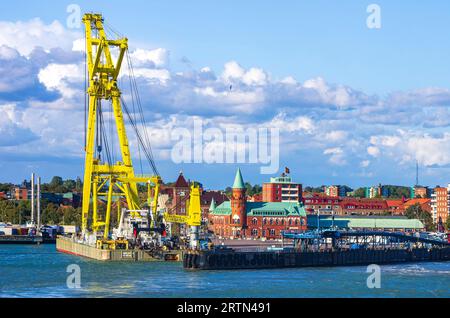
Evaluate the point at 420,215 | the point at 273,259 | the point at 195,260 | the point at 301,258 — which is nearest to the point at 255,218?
the point at 420,215

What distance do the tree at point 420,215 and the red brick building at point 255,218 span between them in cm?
3189

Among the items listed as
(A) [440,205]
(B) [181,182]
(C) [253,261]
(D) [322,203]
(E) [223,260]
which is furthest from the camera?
(D) [322,203]

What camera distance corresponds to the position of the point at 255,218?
446 ft

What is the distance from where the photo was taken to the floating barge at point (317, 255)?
261 feet

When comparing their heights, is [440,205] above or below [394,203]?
below

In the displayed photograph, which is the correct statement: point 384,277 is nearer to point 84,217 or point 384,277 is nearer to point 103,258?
point 103,258

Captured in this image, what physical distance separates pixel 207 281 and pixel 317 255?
2462cm

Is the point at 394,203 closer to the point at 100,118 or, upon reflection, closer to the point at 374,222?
the point at 374,222

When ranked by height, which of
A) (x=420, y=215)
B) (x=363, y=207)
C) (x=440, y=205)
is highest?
(x=440, y=205)

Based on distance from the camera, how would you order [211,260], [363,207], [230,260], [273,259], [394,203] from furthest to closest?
[394,203]
[363,207]
[273,259]
[230,260]
[211,260]

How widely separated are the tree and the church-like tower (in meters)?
38.6
